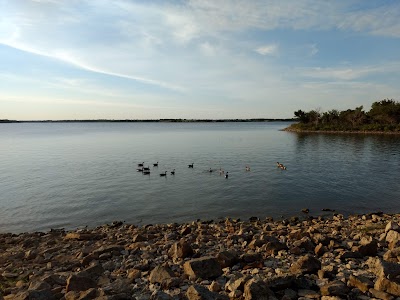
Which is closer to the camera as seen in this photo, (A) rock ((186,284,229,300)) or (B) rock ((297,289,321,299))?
(A) rock ((186,284,229,300))

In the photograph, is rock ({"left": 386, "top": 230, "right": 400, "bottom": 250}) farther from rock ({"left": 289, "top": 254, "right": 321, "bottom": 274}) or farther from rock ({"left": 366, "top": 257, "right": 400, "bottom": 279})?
rock ({"left": 289, "top": 254, "right": 321, "bottom": 274})

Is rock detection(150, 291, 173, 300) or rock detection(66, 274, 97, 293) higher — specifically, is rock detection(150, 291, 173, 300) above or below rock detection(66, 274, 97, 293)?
above

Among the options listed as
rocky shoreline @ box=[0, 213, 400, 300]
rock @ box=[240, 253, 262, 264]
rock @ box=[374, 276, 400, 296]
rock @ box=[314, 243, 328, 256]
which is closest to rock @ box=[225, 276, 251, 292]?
rocky shoreline @ box=[0, 213, 400, 300]

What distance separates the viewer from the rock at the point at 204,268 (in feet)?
32.9

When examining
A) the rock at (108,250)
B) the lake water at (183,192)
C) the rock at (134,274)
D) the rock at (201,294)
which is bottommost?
the lake water at (183,192)

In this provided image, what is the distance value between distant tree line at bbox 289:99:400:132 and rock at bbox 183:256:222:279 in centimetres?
11539

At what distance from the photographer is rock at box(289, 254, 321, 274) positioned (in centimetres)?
991

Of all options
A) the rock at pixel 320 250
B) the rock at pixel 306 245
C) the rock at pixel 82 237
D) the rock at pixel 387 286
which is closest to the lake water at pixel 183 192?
the rock at pixel 82 237

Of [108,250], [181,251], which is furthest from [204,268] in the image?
[108,250]

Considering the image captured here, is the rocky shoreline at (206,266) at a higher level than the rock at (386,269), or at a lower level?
lower

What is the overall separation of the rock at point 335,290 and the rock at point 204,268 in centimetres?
327

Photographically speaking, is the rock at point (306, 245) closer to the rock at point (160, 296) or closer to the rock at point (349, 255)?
the rock at point (349, 255)

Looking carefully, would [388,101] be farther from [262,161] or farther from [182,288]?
[182,288]

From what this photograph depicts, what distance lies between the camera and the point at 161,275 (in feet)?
32.7
